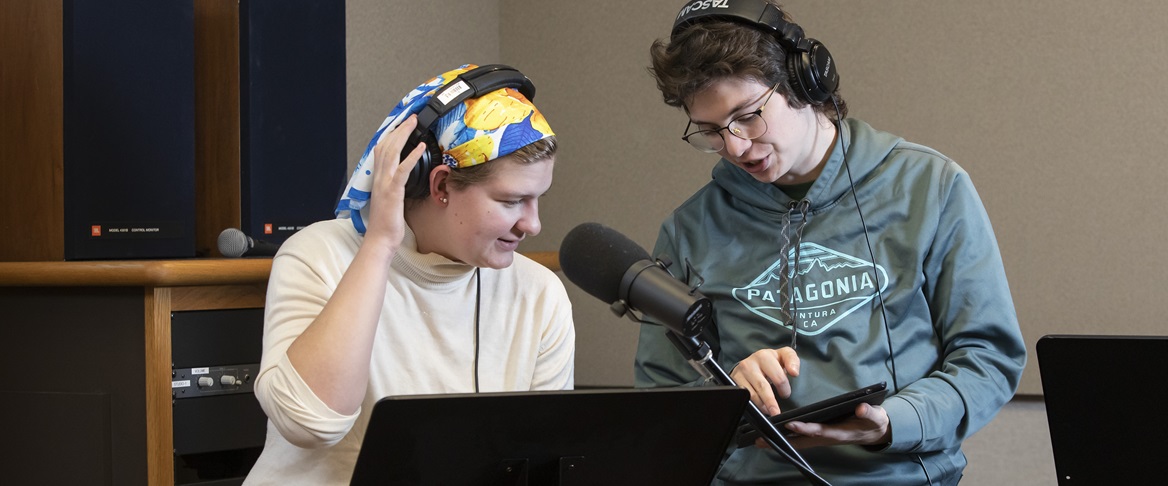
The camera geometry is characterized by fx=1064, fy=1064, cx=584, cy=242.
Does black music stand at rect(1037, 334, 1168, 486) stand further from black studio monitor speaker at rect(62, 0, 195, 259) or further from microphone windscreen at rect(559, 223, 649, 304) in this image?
black studio monitor speaker at rect(62, 0, 195, 259)

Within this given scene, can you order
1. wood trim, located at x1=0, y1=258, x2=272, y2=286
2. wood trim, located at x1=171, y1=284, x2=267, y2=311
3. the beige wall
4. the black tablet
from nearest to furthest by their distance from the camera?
the black tablet → wood trim, located at x1=0, y1=258, x2=272, y2=286 → wood trim, located at x1=171, y1=284, x2=267, y2=311 → the beige wall

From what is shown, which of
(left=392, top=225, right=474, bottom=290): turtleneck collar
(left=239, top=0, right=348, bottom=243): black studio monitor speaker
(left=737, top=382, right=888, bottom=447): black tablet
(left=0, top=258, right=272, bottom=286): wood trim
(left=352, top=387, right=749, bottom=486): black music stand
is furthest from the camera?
(left=239, top=0, right=348, bottom=243): black studio monitor speaker

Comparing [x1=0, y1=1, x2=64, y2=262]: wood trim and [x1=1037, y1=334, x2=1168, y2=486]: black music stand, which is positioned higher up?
[x1=0, y1=1, x2=64, y2=262]: wood trim

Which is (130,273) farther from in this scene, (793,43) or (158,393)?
(793,43)

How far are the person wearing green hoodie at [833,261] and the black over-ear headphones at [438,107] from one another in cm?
33

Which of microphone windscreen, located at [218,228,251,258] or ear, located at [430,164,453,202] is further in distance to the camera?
microphone windscreen, located at [218,228,251,258]

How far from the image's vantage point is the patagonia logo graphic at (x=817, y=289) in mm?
1478

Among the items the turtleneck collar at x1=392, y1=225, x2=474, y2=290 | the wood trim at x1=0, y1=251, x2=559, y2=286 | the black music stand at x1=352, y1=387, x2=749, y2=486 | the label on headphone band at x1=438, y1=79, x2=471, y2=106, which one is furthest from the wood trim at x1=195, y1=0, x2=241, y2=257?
the black music stand at x1=352, y1=387, x2=749, y2=486

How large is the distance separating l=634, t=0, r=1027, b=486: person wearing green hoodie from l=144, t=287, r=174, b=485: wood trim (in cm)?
83

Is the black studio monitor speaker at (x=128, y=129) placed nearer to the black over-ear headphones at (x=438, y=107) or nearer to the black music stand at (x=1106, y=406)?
the black over-ear headphones at (x=438, y=107)

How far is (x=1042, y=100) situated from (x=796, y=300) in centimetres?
132

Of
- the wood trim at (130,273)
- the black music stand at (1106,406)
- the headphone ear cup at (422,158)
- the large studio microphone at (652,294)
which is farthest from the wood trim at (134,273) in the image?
the black music stand at (1106,406)

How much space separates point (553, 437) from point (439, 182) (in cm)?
47

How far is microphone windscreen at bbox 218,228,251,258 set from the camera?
193 cm
